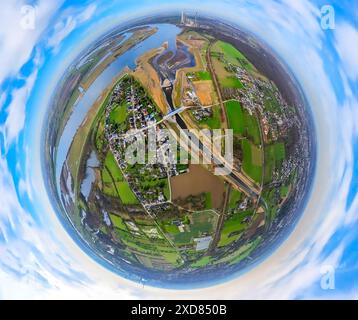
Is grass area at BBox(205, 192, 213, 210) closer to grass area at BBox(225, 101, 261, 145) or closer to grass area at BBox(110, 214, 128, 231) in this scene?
grass area at BBox(225, 101, 261, 145)

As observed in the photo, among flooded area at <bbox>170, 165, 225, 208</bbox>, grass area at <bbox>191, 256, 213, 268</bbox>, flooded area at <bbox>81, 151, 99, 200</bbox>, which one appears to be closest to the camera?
flooded area at <bbox>170, 165, 225, 208</bbox>

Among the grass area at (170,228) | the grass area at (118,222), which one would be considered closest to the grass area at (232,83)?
the grass area at (170,228)

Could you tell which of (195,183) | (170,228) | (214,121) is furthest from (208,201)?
(214,121)

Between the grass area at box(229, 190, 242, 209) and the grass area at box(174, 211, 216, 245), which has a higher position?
the grass area at box(229, 190, 242, 209)

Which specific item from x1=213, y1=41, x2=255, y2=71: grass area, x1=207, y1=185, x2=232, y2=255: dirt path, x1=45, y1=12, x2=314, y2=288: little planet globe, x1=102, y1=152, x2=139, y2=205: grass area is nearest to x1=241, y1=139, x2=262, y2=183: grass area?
x1=45, y1=12, x2=314, y2=288: little planet globe

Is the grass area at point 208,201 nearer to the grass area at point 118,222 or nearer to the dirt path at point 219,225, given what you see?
the dirt path at point 219,225

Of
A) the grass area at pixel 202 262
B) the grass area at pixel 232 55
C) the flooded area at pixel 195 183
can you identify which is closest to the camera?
the flooded area at pixel 195 183
